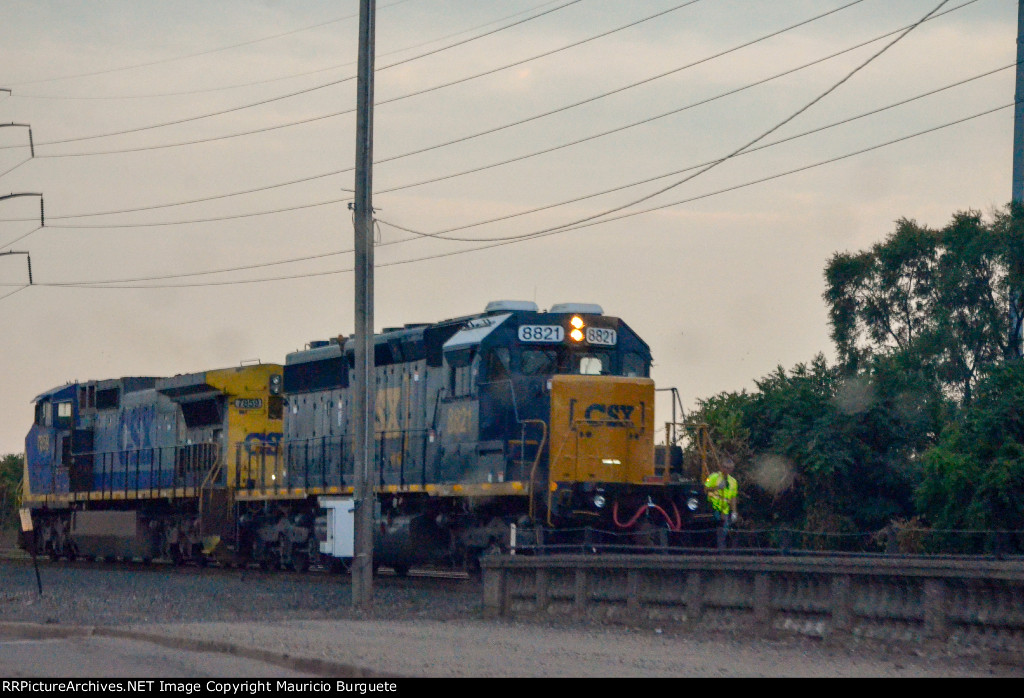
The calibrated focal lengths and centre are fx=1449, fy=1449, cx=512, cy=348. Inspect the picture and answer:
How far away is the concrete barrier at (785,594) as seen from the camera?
12.3 meters

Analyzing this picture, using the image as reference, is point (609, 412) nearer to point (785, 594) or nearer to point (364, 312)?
point (364, 312)

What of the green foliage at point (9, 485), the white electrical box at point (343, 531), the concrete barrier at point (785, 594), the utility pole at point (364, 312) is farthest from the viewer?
the green foliage at point (9, 485)

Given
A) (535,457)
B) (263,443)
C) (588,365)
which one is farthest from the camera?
(263,443)

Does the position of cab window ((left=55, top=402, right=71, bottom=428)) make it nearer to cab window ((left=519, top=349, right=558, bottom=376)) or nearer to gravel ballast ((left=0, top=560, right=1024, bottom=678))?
gravel ballast ((left=0, top=560, right=1024, bottom=678))

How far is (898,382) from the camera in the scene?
125 feet

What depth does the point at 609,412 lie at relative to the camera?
22.4 m

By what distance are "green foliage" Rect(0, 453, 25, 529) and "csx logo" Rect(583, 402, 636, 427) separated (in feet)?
143

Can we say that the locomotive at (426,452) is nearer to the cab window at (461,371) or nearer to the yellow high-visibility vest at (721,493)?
the cab window at (461,371)

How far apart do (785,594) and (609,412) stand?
827 cm

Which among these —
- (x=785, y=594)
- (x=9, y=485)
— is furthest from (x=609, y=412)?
(x=9, y=485)

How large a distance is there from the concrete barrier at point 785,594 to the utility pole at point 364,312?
2.61 meters

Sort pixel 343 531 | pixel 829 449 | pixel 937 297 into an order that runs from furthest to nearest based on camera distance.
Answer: pixel 937 297 < pixel 829 449 < pixel 343 531

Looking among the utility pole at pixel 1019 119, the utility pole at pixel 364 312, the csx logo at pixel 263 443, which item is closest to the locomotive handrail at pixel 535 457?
the utility pole at pixel 364 312

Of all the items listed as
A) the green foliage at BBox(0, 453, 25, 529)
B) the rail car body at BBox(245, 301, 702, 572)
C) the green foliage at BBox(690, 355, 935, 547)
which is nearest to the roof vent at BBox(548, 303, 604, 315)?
the rail car body at BBox(245, 301, 702, 572)
